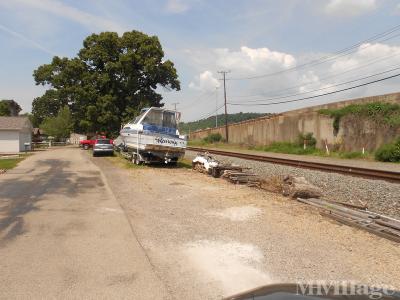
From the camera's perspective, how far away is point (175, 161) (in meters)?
24.2

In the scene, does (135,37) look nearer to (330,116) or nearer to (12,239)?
(330,116)

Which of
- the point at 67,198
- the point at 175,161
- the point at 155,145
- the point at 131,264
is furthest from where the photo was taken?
the point at 175,161

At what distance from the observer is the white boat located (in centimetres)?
2272

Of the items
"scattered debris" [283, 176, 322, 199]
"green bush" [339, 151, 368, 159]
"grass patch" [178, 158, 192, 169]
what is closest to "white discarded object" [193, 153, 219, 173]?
"grass patch" [178, 158, 192, 169]

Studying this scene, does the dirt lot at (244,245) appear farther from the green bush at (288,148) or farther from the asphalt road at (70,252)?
the green bush at (288,148)

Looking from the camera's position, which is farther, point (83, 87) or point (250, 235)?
point (83, 87)

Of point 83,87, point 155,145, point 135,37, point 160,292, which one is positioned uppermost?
point 135,37

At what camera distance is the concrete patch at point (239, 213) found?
9725 millimetres

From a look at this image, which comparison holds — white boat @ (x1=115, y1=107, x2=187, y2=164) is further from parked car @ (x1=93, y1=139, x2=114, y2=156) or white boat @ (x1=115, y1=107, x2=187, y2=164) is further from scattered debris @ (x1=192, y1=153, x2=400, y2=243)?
parked car @ (x1=93, y1=139, x2=114, y2=156)

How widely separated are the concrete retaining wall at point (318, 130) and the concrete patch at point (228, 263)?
25.9 meters

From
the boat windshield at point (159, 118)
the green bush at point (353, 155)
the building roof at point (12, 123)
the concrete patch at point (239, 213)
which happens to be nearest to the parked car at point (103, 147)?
the boat windshield at point (159, 118)

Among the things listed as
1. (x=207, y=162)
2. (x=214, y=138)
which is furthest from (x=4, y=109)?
(x=207, y=162)

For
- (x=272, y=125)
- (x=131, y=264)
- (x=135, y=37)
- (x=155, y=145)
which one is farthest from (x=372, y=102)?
(x=131, y=264)

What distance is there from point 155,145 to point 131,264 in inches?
651
